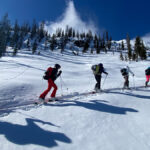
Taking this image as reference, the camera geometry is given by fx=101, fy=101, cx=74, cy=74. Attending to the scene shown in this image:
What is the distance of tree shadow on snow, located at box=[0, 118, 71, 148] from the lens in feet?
8.27

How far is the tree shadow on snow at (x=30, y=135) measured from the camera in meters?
2.52

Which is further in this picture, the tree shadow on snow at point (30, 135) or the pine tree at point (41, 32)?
the pine tree at point (41, 32)

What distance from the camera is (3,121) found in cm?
337

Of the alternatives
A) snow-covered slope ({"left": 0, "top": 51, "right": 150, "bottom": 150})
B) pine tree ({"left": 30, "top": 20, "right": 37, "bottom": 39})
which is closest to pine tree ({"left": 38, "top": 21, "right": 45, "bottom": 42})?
pine tree ({"left": 30, "top": 20, "right": 37, "bottom": 39})

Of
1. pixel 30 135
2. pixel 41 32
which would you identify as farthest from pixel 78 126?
pixel 41 32

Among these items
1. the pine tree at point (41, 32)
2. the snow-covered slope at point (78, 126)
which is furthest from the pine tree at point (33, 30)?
the snow-covered slope at point (78, 126)

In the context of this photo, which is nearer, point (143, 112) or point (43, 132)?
point (43, 132)

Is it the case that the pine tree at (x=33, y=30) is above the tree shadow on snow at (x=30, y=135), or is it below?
above

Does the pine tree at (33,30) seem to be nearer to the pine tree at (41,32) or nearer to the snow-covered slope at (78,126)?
the pine tree at (41,32)

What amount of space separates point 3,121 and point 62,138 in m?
2.19

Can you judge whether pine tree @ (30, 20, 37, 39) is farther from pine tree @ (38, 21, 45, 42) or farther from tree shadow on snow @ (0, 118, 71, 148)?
tree shadow on snow @ (0, 118, 71, 148)

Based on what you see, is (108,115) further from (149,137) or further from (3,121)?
(3,121)

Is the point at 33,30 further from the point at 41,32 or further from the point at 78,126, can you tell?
the point at 78,126

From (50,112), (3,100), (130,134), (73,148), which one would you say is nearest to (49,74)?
(50,112)
